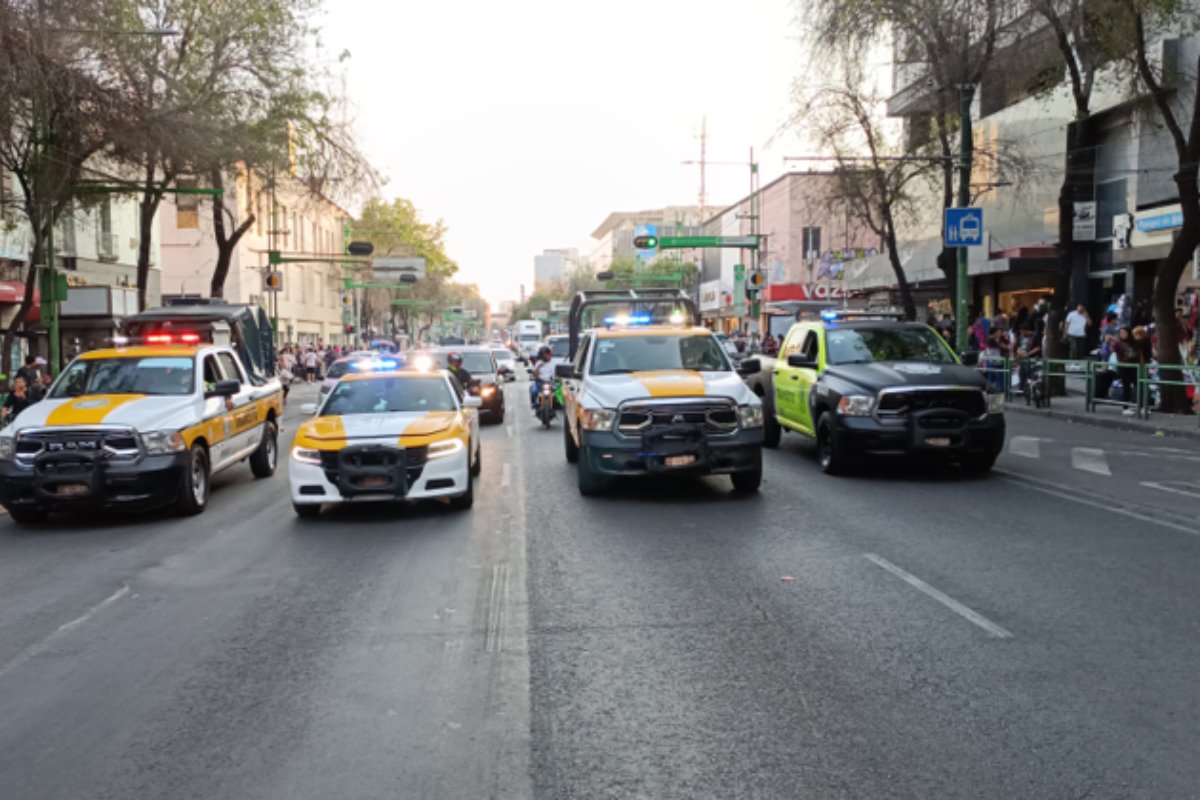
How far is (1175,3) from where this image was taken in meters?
17.8

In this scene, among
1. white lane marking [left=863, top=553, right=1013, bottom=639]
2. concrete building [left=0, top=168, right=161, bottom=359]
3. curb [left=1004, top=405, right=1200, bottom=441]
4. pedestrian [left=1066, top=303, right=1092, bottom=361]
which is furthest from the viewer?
concrete building [left=0, top=168, right=161, bottom=359]

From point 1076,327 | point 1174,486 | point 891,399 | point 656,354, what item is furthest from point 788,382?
point 1076,327

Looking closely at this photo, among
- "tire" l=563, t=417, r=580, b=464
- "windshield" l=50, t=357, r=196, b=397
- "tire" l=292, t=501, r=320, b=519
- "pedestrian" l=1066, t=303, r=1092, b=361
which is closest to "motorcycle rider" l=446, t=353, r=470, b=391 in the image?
"tire" l=563, t=417, r=580, b=464

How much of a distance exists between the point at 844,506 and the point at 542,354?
11.2m

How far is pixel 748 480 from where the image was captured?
1188 cm

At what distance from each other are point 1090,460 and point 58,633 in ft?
42.2

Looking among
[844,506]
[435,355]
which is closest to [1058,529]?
[844,506]

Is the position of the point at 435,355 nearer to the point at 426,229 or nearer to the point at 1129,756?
the point at 1129,756

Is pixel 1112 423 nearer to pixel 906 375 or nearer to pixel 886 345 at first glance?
pixel 886 345

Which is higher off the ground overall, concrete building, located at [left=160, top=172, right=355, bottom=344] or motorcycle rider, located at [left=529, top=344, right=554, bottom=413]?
concrete building, located at [left=160, top=172, right=355, bottom=344]

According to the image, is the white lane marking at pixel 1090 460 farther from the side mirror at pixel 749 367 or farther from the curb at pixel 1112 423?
the side mirror at pixel 749 367

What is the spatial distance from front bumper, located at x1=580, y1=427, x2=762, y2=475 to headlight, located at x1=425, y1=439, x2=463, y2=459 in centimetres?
146

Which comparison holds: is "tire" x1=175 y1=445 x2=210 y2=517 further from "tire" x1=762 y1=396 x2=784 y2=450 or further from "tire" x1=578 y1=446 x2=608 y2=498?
"tire" x1=762 y1=396 x2=784 y2=450

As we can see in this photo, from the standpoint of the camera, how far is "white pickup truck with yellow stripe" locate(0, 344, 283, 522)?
35.1ft
